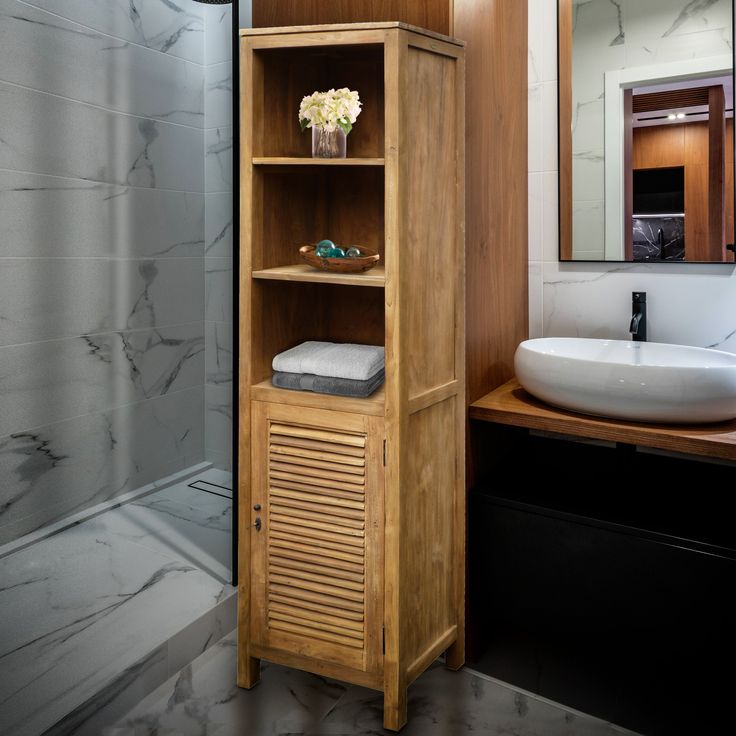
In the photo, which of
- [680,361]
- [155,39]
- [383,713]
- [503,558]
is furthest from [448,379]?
[155,39]

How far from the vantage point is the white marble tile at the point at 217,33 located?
2.88 metres

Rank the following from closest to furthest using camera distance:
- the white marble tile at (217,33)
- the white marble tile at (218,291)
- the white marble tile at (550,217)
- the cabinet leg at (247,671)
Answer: the cabinet leg at (247,671), the white marble tile at (550,217), the white marble tile at (217,33), the white marble tile at (218,291)

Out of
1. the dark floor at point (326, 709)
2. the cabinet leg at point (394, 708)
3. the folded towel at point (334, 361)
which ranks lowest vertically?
the dark floor at point (326, 709)

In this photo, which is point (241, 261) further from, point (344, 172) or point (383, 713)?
point (383, 713)

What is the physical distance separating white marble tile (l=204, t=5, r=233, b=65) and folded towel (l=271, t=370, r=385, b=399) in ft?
6.13

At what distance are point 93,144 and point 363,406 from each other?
171cm

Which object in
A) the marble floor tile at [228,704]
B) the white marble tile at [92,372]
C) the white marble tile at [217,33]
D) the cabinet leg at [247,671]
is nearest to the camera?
the marble floor tile at [228,704]

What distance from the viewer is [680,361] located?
179 centimetres

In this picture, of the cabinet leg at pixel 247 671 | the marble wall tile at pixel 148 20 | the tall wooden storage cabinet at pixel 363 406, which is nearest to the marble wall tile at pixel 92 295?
the marble wall tile at pixel 148 20

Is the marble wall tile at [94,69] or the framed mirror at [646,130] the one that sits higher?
the marble wall tile at [94,69]

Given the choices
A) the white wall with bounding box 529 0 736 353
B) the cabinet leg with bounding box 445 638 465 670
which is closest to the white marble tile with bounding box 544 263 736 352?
the white wall with bounding box 529 0 736 353

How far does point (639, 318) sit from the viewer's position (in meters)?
1.95

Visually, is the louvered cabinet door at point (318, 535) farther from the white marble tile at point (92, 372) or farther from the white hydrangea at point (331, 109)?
the white marble tile at point (92, 372)

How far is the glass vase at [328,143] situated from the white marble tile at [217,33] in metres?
1.54
